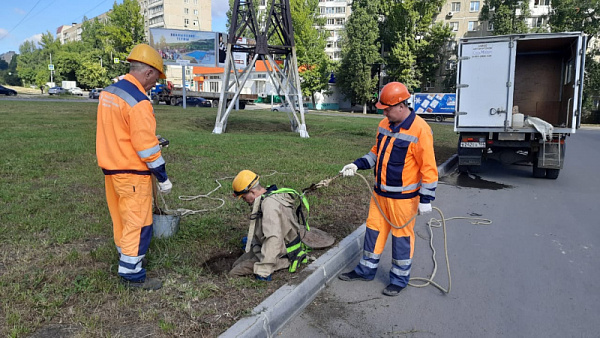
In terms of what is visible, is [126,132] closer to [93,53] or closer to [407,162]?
[407,162]

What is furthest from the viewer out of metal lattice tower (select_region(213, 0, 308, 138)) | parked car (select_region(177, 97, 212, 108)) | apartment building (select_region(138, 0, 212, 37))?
apartment building (select_region(138, 0, 212, 37))

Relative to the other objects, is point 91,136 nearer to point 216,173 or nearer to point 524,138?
point 216,173

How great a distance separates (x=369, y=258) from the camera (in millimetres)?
4086

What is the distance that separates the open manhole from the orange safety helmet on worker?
4.43 ft

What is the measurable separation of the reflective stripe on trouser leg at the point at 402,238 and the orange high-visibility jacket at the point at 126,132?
2.09m

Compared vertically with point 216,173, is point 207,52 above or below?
above

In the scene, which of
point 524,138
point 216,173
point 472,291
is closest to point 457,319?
point 472,291

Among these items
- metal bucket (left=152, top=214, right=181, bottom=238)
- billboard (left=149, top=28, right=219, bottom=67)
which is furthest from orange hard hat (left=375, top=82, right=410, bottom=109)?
billboard (left=149, top=28, right=219, bottom=67)

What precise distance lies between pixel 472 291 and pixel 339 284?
123 cm

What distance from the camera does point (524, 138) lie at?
941 cm

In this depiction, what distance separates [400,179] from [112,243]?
2.97 metres

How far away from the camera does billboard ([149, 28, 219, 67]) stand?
30.5 meters

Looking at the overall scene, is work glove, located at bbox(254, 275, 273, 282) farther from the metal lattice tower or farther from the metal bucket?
the metal lattice tower

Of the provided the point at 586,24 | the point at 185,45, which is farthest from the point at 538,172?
the point at 586,24
